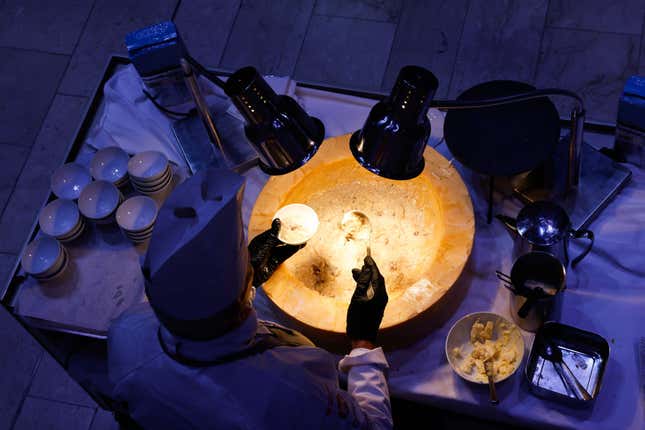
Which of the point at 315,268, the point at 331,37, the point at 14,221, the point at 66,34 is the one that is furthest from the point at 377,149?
the point at 66,34

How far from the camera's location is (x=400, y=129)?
50.8 inches

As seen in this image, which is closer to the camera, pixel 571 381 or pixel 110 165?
pixel 571 381

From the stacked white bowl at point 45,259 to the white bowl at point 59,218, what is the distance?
4cm

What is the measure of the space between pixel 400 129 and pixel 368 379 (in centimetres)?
70

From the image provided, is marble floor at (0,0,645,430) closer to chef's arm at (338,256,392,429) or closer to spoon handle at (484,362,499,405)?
chef's arm at (338,256,392,429)

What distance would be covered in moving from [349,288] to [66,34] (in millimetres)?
2516

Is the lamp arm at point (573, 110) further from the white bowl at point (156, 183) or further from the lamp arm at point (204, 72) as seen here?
the white bowl at point (156, 183)

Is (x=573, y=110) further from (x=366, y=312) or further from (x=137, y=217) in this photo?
(x=137, y=217)

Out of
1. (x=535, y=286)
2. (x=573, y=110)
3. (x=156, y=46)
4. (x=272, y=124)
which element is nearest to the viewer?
(x=272, y=124)

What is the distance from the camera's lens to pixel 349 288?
193 cm

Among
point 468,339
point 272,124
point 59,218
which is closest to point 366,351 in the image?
point 468,339

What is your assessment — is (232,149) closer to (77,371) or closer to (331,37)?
(77,371)

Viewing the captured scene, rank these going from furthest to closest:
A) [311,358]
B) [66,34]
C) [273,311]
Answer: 1. [66,34]
2. [273,311]
3. [311,358]

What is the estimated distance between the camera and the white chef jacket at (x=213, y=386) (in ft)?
4.38
